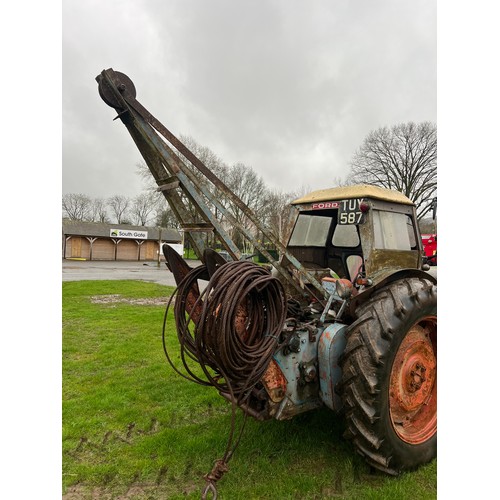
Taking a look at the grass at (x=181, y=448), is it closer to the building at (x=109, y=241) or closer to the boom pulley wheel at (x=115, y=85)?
the boom pulley wheel at (x=115, y=85)

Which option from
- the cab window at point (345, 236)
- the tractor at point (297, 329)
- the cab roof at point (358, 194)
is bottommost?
the tractor at point (297, 329)

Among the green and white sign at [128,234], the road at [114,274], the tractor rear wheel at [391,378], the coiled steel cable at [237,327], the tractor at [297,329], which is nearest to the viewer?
the coiled steel cable at [237,327]

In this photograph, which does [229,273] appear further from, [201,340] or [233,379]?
[233,379]

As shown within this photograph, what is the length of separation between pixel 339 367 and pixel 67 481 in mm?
2116

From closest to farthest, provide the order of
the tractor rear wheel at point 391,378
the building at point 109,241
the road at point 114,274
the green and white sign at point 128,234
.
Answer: the tractor rear wheel at point 391,378 → the road at point 114,274 → the building at point 109,241 → the green and white sign at point 128,234

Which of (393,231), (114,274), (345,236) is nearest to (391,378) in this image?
(393,231)

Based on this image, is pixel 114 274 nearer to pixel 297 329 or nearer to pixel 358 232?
pixel 358 232

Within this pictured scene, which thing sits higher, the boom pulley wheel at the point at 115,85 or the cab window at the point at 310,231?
the boom pulley wheel at the point at 115,85

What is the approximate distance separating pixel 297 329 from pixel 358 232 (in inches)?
67.1

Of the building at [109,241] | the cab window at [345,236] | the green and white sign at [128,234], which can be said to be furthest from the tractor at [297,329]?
the green and white sign at [128,234]

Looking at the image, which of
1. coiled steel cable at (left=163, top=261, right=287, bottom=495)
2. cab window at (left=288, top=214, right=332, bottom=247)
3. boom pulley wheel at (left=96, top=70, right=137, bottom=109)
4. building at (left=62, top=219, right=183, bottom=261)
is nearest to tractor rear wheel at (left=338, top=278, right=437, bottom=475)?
coiled steel cable at (left=163, top=261, right=287, bottom=495)

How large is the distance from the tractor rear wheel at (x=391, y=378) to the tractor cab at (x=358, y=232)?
35cm

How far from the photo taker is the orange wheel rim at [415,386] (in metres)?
2.74

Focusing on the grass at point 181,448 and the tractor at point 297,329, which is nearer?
the tractor at point 297,329
